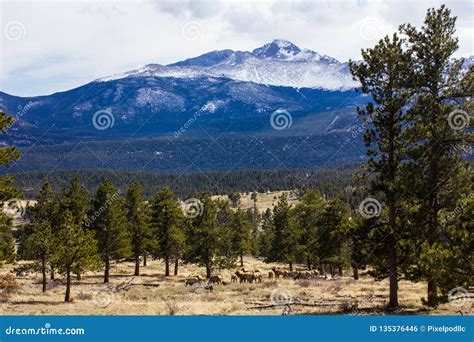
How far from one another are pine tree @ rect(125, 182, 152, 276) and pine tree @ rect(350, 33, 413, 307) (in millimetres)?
40937

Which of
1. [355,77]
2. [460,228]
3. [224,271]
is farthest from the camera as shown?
[224,271]

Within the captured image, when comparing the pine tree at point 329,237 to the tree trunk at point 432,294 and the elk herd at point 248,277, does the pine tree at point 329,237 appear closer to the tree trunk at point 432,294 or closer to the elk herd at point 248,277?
the elk herd at point 248,277

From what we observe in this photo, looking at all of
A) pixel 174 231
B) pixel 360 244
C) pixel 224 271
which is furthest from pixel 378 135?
pixel 224 271

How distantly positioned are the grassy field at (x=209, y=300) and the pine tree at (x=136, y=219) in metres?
7.16

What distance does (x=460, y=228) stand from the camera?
2314 centimetres

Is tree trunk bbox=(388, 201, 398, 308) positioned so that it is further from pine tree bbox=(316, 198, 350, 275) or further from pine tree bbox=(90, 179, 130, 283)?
pine tree bbox=(90, 179, 130, 283)

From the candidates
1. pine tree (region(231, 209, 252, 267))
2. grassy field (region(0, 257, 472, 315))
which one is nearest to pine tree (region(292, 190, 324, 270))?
pine tree (region(231, 209, 252, 267))

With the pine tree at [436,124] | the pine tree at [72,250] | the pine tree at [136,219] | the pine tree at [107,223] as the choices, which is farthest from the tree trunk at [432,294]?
the pine tree at [136,219]

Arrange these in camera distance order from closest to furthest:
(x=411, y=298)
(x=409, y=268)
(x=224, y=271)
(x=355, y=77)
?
(x=409, y=268)
(x=355, y=77)
(x=411, y=298)
(x=224, y=271)

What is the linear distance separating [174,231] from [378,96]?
133ft

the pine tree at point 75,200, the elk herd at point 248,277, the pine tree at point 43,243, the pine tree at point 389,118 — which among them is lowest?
the elk herd at point 248,277

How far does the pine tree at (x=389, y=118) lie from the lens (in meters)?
26.3

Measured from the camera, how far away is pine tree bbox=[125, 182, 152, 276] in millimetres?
62594

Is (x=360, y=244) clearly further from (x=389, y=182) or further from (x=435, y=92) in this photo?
(x=435, y=92)
